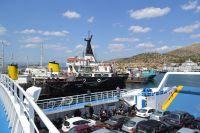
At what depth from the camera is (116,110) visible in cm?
2362

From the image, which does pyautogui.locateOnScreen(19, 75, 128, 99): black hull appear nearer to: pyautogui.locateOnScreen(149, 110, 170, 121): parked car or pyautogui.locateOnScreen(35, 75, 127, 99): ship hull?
pyautogui.locateOnScreen(35, 75, 127, 99): ship hull

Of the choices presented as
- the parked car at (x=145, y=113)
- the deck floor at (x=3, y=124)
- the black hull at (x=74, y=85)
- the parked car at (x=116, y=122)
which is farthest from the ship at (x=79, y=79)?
the deck floor at (x=3, y=124)

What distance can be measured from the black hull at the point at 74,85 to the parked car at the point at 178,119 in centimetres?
2595

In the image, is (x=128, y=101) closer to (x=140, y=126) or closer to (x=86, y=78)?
(x=140, y=126)

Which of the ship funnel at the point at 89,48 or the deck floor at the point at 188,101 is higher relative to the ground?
the ship funnel at the point at 89,48

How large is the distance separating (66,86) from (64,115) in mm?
22033

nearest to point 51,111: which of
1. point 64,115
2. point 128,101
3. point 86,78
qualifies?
point 64,115

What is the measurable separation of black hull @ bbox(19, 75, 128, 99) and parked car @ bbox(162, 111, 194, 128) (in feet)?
85.1

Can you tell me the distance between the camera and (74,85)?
43594 millimetres

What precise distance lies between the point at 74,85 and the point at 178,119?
27.5m

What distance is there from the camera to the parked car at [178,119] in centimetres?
1861

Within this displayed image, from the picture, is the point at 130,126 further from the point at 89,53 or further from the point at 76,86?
the point at 89,53

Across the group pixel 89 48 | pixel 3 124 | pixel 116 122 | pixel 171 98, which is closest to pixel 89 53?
pixel 89 48

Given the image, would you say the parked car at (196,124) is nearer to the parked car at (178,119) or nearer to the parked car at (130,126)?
the parked car at (178,119)
